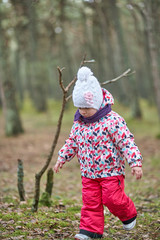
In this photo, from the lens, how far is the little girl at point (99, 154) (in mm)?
3754

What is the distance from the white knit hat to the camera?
379cm

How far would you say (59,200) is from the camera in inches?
246

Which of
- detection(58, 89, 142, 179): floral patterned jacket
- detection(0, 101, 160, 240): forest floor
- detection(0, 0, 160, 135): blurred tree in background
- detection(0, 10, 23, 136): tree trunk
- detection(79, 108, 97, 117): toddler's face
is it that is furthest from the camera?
detection(0, 10, 23, 136): tree trunk

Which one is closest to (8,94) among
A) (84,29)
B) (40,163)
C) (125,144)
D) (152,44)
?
(40,163)

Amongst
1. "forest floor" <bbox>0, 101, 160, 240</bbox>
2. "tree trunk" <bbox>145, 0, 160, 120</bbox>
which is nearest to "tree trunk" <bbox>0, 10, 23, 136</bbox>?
"forest floor" <bbox>0, 101, 160, 240</bbox>

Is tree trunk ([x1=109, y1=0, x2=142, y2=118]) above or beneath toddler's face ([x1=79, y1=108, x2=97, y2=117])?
above

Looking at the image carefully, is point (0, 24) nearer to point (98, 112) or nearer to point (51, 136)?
point (51, 136)

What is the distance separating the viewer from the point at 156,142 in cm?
1343

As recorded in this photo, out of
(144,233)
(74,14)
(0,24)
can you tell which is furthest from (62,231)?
(74,14)

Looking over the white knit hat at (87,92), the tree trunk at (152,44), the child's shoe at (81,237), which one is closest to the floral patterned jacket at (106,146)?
the white knit hat at (87,92)

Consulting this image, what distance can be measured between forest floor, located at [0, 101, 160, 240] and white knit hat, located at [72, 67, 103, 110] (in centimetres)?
174

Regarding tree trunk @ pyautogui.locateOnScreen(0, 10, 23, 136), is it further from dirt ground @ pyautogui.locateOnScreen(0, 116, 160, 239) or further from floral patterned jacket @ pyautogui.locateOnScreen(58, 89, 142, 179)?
floral patterned jacket @ pyautogui.locateOnScreen(58, 89, 142, 179)

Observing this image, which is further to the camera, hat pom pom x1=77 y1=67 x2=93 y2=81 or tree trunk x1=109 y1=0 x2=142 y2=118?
tree trunk x1=109 y1=0 x2=142 y2=118

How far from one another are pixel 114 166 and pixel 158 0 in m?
12.0
